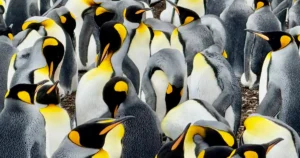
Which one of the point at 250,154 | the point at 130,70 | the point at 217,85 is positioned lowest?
the point at 130,70

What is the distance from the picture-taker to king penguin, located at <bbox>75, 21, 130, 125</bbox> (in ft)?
18.8

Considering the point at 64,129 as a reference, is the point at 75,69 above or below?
below

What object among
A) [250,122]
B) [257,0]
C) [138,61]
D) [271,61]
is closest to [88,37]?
[138,61]

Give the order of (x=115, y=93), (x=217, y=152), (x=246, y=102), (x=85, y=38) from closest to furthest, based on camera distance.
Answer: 1. (x=217, y=152)
2. (x=115, y=93)
3. (x=246, y=102)
4. (x=85, y=38)

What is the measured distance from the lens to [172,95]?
6.02 metres

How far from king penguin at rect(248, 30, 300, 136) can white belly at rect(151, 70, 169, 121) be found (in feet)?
2.48

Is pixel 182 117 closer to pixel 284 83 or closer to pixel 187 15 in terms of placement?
pixel 284 83

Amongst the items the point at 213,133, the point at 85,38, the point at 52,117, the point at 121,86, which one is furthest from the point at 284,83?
the point at 85,38

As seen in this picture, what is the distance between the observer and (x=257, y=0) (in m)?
7.46

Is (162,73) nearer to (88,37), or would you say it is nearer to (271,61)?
(271,61)

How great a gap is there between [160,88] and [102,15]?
1.62m

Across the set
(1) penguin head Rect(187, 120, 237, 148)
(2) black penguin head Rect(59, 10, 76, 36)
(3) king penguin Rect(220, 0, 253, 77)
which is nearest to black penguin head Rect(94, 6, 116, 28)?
(2) black penguin head Rect(59, 10, 76, 36)

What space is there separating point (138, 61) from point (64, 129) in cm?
152

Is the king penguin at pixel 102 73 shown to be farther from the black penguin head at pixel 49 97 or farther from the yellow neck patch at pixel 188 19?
the yellow neck patch at pixel 188 19
